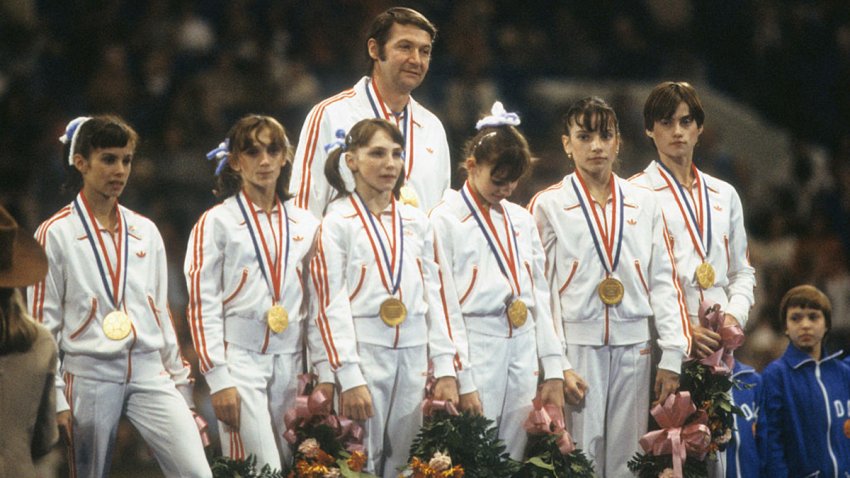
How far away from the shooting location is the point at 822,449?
7051 mm

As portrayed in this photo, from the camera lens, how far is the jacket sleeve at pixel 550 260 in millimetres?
6219

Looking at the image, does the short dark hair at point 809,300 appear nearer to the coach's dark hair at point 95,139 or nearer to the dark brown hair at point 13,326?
the coach's dark hair at point 95,139

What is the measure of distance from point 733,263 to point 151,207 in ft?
15.4

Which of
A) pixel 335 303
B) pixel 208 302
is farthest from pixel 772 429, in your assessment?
pixel 208 302

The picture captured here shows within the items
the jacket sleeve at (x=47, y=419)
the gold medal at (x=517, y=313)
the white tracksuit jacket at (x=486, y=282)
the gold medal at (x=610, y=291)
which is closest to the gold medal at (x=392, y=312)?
the white tracksuit jacket at (x=486, y=282)

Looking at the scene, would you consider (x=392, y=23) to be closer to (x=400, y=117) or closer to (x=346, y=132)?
(x=400, y=117)

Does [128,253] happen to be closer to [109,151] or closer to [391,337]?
[109,151]

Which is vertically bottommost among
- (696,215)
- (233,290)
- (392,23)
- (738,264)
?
(233,290)

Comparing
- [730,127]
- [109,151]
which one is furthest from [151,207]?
[730,127]

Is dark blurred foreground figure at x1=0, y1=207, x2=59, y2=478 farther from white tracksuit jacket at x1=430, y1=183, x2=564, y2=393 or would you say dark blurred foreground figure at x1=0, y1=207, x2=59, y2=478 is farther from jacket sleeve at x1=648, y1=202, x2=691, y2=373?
jacket sleeve at x1=648, y1=202, x2=691, y2=373

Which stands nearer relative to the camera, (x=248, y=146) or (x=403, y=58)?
(x=248, y=146)

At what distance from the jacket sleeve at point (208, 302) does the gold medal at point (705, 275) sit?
2298 mm

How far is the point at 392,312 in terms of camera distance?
5793mm

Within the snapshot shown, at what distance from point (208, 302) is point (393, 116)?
142cm
